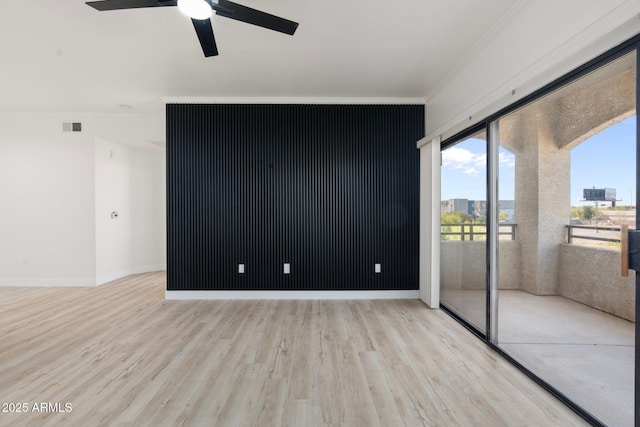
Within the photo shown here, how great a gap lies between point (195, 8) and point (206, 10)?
57 mm

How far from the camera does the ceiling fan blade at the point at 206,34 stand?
1898 mm

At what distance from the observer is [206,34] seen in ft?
6.63

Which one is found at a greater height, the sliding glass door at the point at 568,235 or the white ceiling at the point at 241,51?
the white ceiling at the point at 241,51

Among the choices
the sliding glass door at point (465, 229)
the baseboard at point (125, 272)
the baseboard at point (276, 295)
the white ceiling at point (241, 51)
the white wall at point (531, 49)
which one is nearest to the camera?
the white wall at point (531, 49)

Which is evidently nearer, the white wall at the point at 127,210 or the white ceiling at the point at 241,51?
the white ceiling at the point at 241,51

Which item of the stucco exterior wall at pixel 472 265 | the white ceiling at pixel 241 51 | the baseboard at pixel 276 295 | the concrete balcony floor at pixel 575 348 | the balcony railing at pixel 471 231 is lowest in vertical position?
the baseboard at pixel 276 295

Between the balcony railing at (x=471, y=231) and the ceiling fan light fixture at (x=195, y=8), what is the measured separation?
268 cm

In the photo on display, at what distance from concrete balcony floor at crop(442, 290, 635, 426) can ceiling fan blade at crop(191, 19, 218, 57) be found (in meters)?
2.90

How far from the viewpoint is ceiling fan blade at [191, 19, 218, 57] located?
6.23 feet

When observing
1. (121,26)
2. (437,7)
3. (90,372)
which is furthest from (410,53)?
(90,372)

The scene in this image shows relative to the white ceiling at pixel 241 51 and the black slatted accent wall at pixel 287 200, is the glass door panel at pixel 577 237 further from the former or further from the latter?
the black slatted accent wall at pixel 287 200

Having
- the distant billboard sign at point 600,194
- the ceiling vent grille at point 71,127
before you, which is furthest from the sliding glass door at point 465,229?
the ceiling vent grille at point 71,127

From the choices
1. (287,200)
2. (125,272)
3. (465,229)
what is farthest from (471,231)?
(125,272)

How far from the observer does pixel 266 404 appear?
78.0 inches
